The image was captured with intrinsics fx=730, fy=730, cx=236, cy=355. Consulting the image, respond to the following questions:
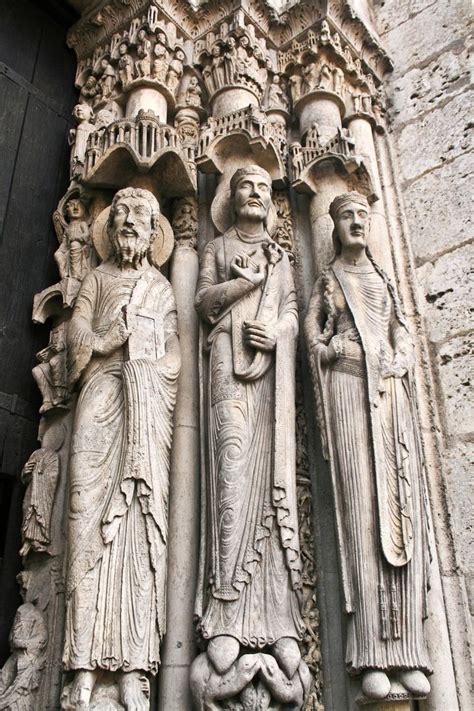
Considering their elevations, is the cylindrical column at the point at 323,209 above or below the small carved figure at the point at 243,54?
below

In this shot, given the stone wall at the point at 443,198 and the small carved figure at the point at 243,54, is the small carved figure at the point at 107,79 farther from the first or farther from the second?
the stone wall at the point at 443,198

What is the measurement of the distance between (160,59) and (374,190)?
143 cm

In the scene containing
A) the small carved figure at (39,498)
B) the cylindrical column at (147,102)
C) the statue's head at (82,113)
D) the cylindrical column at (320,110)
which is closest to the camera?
the small carved figure at (39,498)

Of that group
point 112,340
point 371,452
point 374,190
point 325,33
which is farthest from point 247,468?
point 325,33

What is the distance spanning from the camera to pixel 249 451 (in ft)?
9.86

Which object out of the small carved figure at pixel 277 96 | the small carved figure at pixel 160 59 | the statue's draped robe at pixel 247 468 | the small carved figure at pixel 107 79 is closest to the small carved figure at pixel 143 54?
the small carved figure at pixel 160 59

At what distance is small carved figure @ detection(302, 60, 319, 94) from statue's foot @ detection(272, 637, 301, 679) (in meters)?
3.09

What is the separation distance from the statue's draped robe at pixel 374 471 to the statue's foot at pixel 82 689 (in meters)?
0.94

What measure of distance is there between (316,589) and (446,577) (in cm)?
62

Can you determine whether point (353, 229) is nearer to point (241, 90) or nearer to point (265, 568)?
point (241, 90)

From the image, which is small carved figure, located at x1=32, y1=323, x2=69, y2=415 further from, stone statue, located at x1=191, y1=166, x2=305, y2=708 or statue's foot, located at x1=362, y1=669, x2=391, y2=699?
statue's foot, located at x1=362, y1=669, x2=391, y2=699

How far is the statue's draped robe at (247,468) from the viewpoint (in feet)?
8.99

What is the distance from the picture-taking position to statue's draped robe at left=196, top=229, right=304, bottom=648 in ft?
8.99

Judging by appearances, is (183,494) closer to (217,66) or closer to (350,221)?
(350,221)
